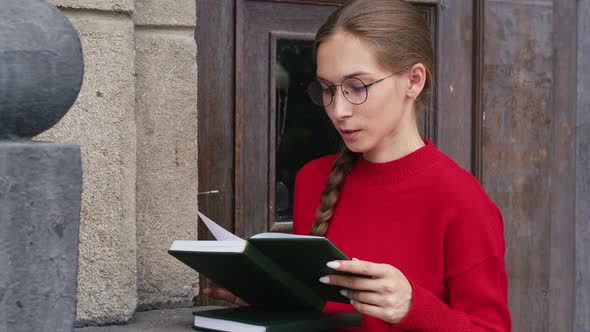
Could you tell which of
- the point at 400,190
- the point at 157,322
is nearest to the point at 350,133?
the point at 400,190

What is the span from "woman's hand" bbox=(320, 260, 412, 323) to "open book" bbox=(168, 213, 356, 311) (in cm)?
4

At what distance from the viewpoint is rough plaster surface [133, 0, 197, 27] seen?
2.46m

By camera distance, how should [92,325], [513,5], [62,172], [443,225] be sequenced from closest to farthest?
1. [62,172]
2. [443,225]
3. [92,325]
4. [513,5]

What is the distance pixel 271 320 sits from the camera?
1661 millimetres

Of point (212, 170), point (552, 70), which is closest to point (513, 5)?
point (552, 70)

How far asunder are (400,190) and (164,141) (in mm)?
852

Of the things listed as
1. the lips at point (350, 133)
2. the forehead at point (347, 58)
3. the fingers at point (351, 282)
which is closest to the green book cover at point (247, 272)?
the fingers at point (351, 282)

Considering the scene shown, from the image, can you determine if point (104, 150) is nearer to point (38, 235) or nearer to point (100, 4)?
point (100, 4)

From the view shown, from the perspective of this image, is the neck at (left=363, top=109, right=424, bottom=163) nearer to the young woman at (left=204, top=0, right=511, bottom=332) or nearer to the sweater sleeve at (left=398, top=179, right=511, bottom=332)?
the young woman at (left=204, top=0, right=511, bottom=332)

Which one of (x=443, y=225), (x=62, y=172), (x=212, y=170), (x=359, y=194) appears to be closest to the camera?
(x=62, y=172)

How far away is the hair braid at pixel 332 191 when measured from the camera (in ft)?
6.46

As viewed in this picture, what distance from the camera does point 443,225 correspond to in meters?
1.79

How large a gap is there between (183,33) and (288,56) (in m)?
0.43

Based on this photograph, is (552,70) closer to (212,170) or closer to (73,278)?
(212,170)
